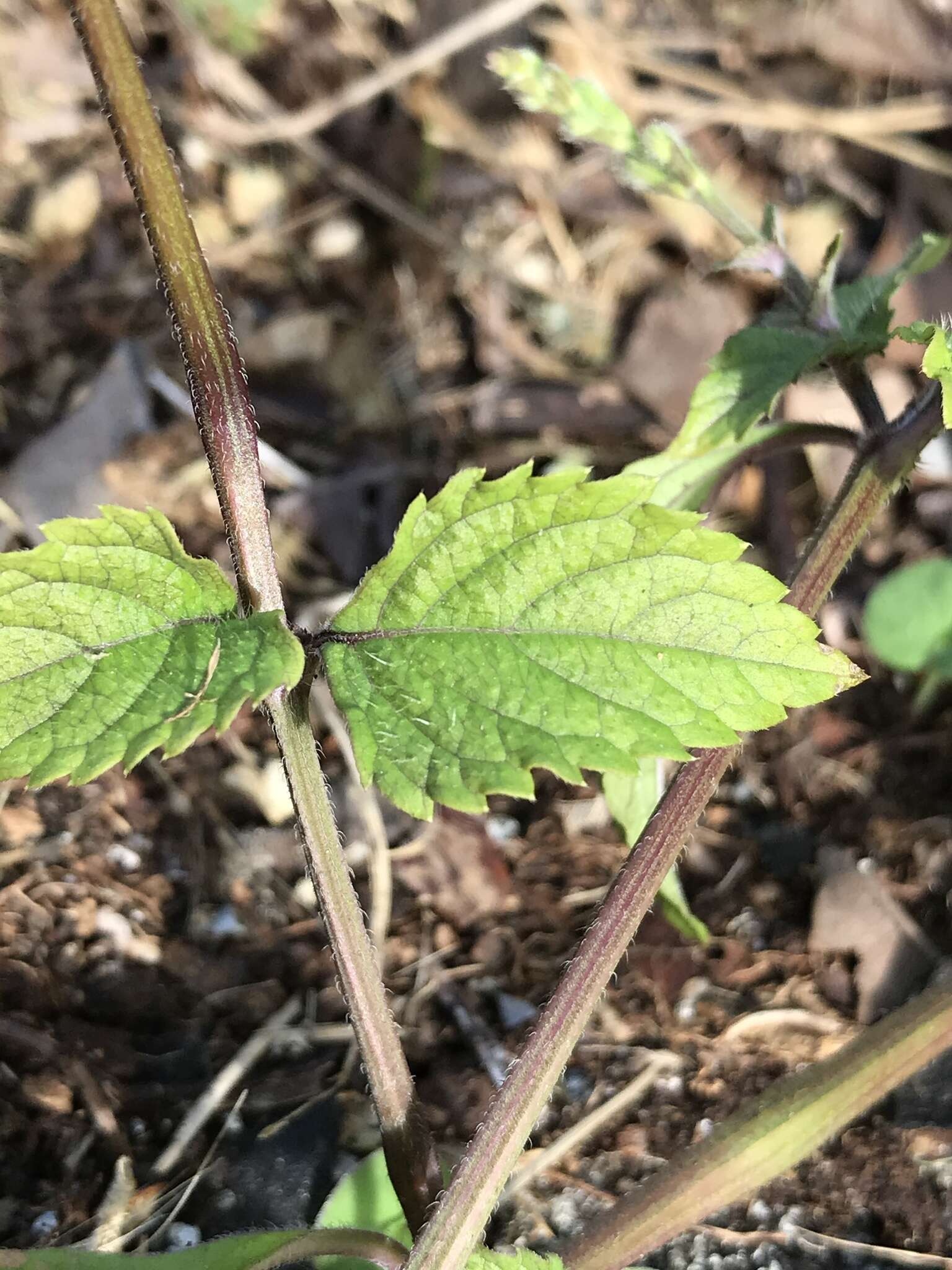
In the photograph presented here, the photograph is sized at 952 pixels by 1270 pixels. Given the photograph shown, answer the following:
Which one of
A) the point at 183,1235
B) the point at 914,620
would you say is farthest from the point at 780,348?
the point at 183,1235

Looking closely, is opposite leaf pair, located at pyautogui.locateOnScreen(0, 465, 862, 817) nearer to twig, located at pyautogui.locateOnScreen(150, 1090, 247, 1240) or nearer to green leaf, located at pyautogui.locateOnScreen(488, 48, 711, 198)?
green leaf, located at pyautogui.locateOnScreen(488, 48, 711, 198)

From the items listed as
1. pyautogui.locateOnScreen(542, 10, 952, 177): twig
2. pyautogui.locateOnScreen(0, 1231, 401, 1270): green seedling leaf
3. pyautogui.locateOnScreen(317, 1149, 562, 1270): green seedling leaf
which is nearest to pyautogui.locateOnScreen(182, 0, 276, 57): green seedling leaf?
pyautogui.locateOnScreen(542, 10, 952, 177): twig

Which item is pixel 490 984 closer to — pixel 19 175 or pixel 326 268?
pixel 326 268

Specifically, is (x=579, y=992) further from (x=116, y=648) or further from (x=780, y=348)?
(x=780, y=348)

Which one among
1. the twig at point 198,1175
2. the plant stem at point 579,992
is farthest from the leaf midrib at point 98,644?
the twig at point 198,1175

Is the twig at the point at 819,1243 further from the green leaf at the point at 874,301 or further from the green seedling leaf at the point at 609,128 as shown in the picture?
the green seedling leaf at the point at 609,128
